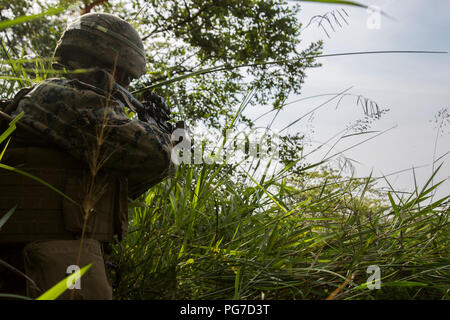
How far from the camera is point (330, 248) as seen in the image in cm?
198

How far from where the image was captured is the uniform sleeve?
58.2 inches

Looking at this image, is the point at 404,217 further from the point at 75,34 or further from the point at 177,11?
the point at 177,11

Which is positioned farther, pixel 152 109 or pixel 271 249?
pixel 152 109

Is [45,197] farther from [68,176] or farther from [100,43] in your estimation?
[100,43]

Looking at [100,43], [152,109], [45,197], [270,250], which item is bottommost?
[270,250]

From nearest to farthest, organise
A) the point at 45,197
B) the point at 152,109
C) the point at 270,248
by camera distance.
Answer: the point at 45,197 < the point at 270,248 < the point at 152,109

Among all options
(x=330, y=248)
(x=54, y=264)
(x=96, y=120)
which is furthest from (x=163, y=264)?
(x=330, y=248)

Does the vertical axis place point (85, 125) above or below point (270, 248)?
above

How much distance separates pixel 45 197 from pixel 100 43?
84 centimetres

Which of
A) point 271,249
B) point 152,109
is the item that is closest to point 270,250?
point 271,249

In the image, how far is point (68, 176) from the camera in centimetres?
148

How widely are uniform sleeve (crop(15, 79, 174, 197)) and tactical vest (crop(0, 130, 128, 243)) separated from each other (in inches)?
2.9

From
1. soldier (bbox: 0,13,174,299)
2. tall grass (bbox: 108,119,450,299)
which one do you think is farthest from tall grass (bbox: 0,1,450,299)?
soldier (bbox: 0,13,174,299)

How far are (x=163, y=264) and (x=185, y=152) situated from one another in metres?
0.73
